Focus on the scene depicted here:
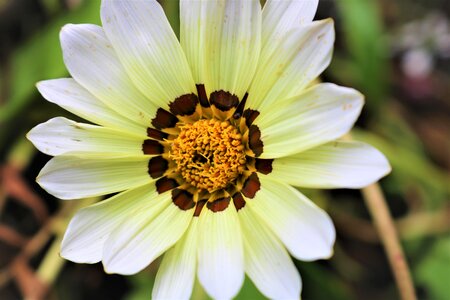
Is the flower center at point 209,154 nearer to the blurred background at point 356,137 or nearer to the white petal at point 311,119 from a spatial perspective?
the white petal at point 311,119

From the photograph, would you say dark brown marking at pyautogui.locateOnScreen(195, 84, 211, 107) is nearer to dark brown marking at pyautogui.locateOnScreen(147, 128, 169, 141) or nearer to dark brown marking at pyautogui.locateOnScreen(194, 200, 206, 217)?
dark brown marking at pyautogui.locateOnScreen(147, 128, 169, 141)

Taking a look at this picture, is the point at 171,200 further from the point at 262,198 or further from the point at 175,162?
the point at 262,198

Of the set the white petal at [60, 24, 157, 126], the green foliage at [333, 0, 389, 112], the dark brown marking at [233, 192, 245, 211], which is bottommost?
the green foliage at [333, 0, 389, 112]

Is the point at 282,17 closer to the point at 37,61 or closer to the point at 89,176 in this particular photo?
the point at 89,176

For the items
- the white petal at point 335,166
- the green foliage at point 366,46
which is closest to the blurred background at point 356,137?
the green foliage at point 366,46

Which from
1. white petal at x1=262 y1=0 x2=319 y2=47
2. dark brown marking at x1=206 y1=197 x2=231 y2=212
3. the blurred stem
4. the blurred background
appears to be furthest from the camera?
the blurred background

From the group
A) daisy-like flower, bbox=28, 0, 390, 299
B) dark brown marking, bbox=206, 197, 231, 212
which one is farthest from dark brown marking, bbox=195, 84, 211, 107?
dark brown marking, bbox=206, 197, 231, 212

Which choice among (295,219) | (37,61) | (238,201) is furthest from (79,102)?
(37,61)
